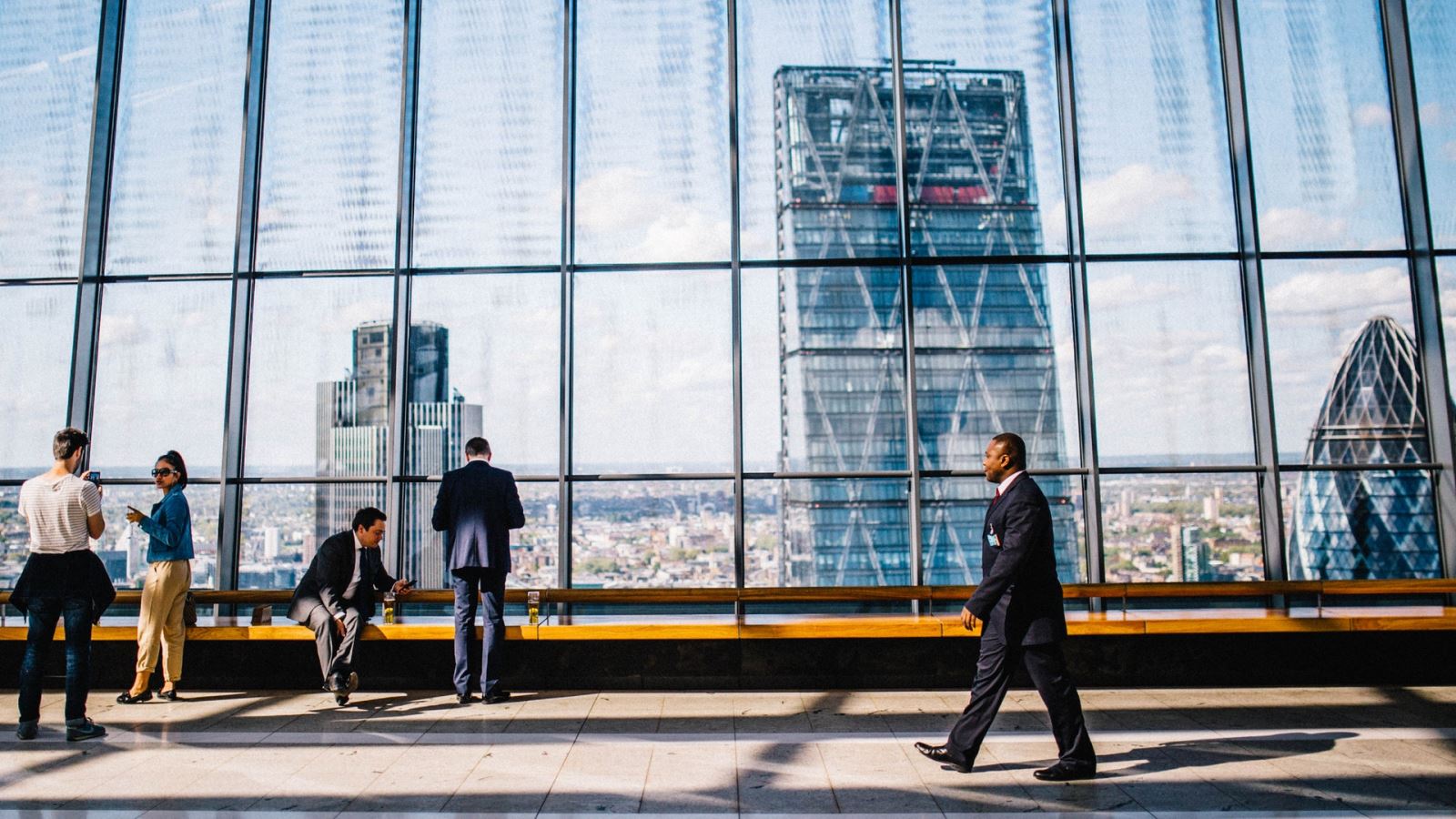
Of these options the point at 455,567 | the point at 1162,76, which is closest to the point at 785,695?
the point at 455,567

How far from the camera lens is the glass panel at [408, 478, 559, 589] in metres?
5.80

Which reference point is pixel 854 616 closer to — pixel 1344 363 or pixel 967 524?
pixel 967 524

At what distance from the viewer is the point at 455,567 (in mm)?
4801

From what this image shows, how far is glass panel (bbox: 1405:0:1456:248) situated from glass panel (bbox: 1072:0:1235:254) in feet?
4.33

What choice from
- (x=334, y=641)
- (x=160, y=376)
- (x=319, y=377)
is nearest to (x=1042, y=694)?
(x=334, y=641)

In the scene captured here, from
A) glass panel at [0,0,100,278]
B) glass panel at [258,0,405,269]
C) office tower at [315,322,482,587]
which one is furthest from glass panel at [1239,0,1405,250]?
glass panel at [0,0,100,278]

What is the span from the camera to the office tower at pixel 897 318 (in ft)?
19.3

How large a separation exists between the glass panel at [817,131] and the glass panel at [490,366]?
5.08 feet

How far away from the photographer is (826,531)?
232 inches

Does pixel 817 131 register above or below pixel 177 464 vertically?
above

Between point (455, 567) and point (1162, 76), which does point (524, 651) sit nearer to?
point (455, 567)

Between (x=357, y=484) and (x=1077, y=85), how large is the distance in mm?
5615

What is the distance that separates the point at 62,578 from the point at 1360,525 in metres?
7.39

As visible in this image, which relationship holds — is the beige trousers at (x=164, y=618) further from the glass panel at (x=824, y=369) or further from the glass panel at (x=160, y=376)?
the glass panel at (x=824, y=369)
